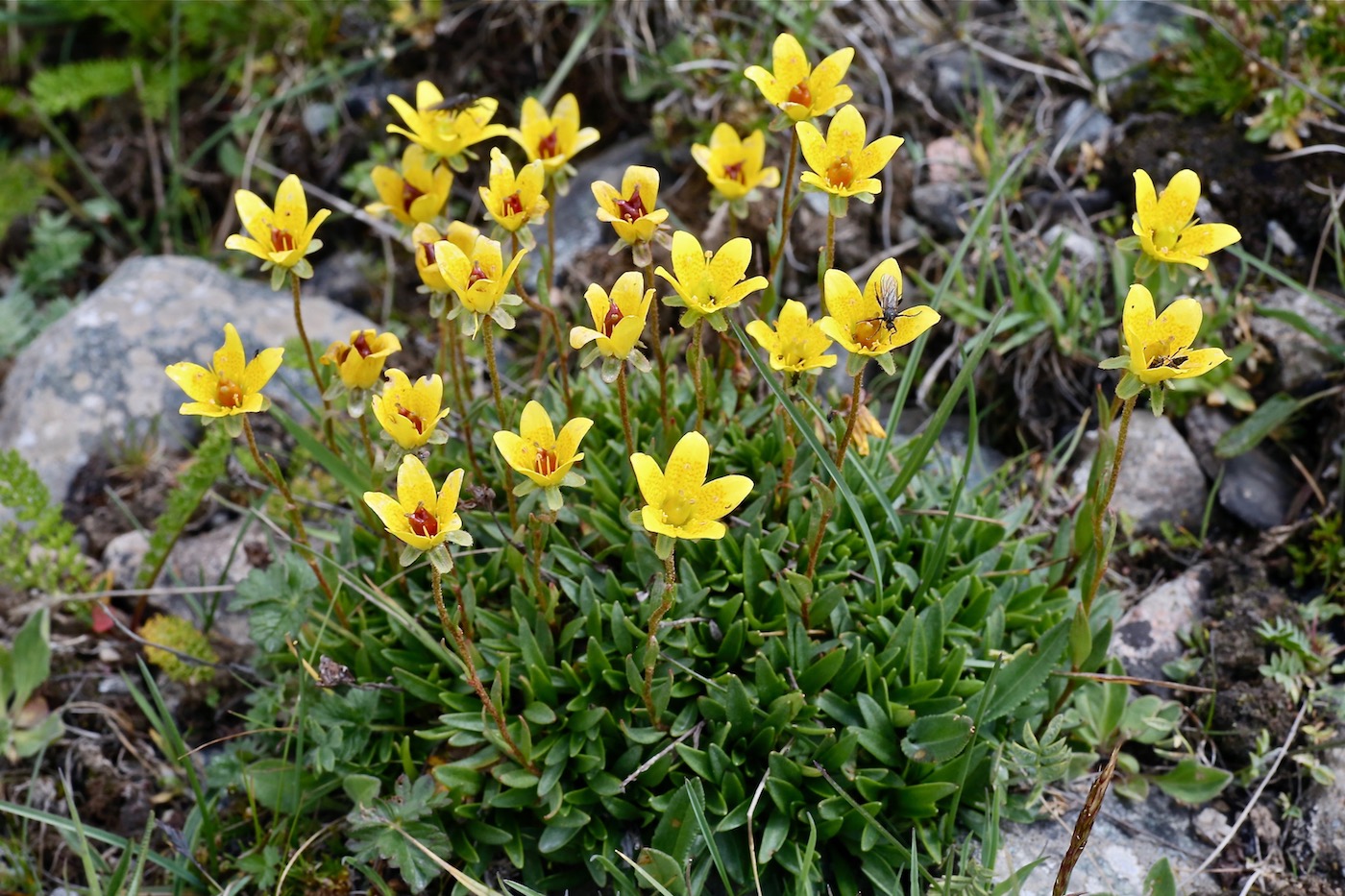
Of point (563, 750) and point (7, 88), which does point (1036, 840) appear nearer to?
point (563, 750)

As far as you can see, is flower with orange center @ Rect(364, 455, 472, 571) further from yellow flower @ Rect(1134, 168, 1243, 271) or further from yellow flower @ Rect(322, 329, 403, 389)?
yellow flower @ Rect(1134, 168, 1243, 271)

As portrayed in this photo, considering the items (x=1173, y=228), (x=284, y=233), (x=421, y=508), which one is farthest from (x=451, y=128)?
(x=1173, y=228)

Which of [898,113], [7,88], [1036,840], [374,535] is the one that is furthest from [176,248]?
[1036,840]

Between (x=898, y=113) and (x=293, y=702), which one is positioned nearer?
(x=293, y=702)

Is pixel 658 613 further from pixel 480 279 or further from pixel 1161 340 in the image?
pixel 1161 340

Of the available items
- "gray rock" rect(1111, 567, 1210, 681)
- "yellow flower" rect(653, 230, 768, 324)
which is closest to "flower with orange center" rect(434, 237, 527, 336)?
"yellow flower" rect(653, 230, 768, 324)
